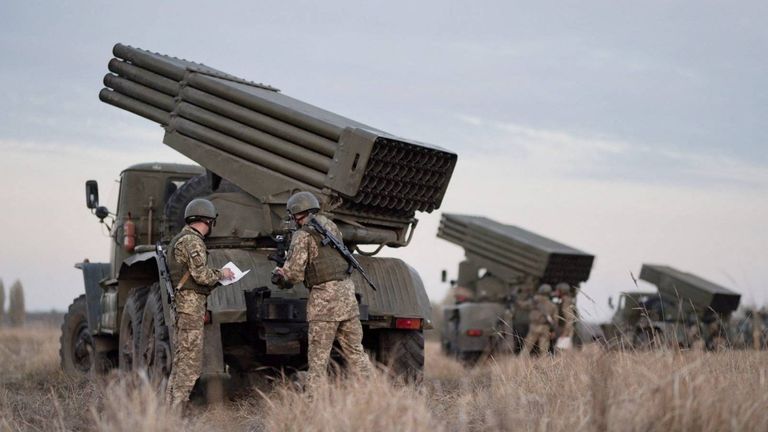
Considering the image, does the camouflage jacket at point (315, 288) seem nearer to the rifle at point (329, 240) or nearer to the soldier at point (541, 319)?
the rifle at point (329, 240)

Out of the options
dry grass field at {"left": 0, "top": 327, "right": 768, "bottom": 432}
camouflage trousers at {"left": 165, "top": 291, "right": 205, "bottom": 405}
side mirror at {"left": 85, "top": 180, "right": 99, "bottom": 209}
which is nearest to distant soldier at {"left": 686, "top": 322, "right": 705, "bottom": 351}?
dry grass field at {"left": 0, "top": 327, "right": 768, "bottom": 432}

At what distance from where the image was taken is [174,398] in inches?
387

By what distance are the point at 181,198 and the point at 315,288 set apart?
3700 mm

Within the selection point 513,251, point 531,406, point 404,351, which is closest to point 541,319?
point 513,251

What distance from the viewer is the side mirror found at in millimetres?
14137

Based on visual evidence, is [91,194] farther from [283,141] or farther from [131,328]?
[283,141]

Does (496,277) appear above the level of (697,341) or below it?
below

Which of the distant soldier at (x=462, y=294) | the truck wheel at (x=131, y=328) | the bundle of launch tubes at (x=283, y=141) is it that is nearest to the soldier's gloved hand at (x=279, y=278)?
the bundle of launch tubes at (x=283, y=141)

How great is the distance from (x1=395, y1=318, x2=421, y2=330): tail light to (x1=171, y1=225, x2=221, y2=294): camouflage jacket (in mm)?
1850

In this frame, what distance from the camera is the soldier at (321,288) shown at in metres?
9.56

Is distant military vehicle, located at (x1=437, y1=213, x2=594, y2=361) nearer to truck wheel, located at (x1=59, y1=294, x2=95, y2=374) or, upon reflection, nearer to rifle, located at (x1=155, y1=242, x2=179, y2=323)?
truck wheel, located at (x1=59, y1=294, x2=95, y2=374)

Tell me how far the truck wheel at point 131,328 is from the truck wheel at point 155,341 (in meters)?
0.18

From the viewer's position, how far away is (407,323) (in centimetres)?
1073

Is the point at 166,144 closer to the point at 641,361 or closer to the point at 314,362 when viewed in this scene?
the point at 314,362
